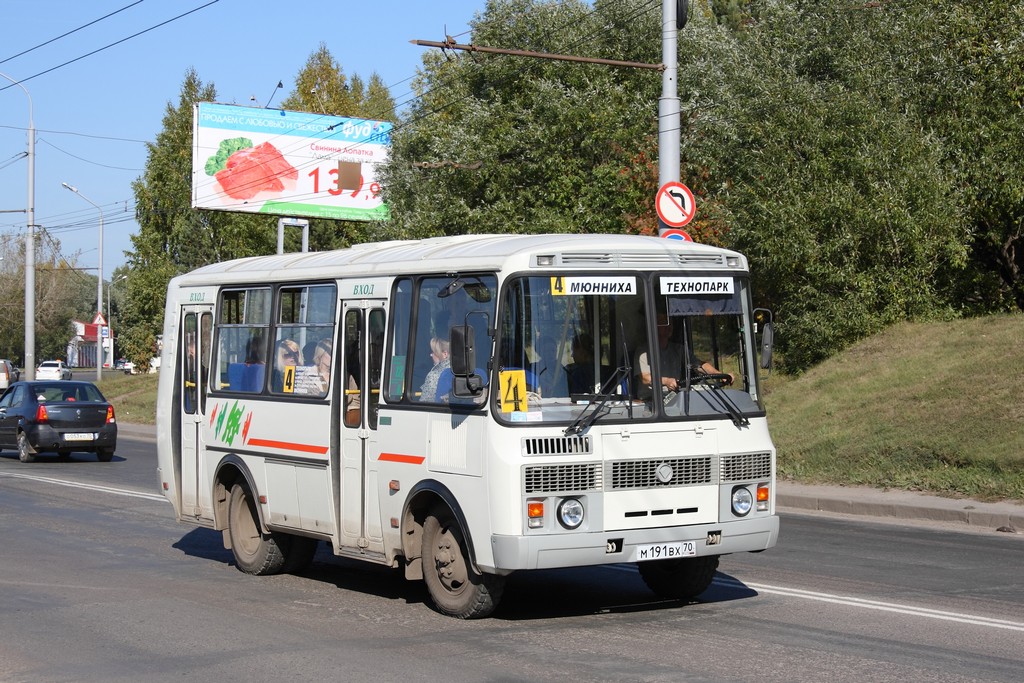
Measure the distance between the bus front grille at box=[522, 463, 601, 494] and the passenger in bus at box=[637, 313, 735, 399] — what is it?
2.22 feet

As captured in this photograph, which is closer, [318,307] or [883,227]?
[318,307]

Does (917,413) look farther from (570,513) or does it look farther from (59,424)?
(59,424)

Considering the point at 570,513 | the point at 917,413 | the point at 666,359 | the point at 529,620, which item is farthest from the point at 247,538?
the point at 917,413

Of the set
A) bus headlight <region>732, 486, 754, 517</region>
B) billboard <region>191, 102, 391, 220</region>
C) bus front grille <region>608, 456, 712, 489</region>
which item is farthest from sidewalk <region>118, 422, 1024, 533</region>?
billboard <region>191, 102, 391, 220</region>

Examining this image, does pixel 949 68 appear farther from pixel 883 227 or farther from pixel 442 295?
pixel 442 295

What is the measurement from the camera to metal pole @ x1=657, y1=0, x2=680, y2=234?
1776 cm

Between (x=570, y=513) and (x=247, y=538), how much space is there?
4.14 metres

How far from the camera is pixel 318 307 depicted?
10.4m

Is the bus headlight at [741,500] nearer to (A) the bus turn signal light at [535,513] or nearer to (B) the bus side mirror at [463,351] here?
(A) the bus turn signal light at [535,513]

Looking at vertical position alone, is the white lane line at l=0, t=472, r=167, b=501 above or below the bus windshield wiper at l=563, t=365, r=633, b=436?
below

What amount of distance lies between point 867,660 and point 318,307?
5.20 metres

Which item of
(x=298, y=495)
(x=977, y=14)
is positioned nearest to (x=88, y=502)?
(x=298, y=495)

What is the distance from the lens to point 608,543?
27.1ft

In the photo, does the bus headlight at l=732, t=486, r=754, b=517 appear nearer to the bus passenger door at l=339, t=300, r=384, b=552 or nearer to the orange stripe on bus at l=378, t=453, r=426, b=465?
the orange stripe on bus at l=378, t=453, r=426, b=465
